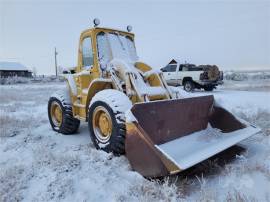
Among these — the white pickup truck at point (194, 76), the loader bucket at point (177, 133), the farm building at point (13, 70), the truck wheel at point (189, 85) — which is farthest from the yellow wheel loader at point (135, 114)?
the farm building at point (13, 70)

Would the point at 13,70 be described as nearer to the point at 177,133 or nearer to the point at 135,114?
the point at 177,133

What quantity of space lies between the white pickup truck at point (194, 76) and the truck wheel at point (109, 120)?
45.3 ft

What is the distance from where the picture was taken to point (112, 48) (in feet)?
19.4

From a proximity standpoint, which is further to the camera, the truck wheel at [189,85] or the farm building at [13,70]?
the farm building at [13,70]

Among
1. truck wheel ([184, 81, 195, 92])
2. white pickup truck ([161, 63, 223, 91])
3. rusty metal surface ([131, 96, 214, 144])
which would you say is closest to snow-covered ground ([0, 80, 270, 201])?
rusty metal surface ([131, 96, 214, 144])

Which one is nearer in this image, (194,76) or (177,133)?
(177,133)

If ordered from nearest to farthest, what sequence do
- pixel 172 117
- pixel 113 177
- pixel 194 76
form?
pixel 113 177 → pixel 172 117 → pixel 194 76

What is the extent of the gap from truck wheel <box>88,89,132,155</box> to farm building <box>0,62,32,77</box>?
5545cm

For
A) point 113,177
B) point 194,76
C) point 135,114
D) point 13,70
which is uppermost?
point 13,70

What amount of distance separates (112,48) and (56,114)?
2343mm

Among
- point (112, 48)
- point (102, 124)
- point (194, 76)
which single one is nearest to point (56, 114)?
point (112, 48)

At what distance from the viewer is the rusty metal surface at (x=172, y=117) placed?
4.17 meters

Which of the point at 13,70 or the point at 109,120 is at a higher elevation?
the point at 13,70

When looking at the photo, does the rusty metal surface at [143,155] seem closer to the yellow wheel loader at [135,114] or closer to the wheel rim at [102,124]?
the yellow wheel loader at [135,114]
